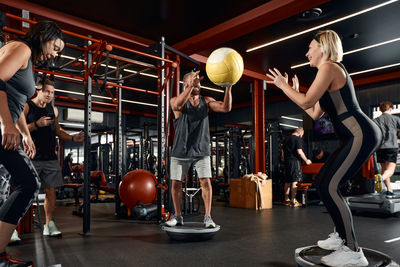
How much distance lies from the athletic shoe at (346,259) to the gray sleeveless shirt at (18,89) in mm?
1857

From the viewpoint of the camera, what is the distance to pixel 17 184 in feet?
5.18

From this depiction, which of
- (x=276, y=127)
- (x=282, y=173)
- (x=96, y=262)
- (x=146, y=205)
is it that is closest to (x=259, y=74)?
(x=276, y=127)

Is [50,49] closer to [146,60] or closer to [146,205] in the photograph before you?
[146,205]

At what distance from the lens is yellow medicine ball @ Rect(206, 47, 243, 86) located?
103 inches

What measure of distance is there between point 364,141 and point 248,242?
158cm

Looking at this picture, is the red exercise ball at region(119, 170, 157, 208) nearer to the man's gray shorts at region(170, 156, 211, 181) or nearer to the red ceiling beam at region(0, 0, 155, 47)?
the man's gray shorts at region(170, 156, 211, 181)

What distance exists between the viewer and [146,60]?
6133mm

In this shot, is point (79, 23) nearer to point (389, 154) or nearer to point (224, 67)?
point (224, 67)

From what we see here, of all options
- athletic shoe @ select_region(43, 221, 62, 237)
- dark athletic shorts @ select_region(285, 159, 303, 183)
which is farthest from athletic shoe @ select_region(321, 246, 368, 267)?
dark athletic shorts @ select_region(285, 159, 303, 183)

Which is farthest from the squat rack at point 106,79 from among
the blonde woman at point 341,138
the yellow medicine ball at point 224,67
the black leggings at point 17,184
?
the blonde woman at point 341,138

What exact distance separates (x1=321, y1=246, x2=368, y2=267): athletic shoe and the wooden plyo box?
4119mm

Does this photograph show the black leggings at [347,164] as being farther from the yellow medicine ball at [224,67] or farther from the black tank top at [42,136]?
the black tank top at [42,136]

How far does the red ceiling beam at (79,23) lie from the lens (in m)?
4.12

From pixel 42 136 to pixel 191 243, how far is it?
180 centimetres
